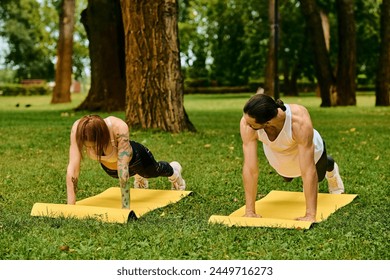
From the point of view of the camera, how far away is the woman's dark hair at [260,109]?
5.62 m

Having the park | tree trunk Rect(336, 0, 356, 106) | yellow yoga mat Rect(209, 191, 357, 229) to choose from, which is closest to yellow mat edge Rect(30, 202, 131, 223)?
the park

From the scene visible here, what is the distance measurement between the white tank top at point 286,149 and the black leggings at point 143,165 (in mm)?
1193

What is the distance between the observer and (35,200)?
7234 millimetres

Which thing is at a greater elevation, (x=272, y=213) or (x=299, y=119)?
(x=299, y=119)

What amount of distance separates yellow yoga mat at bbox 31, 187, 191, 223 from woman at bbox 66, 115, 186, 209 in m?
0.22

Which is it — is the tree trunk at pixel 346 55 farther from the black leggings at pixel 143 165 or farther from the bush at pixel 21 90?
the bush at pixel 21 90

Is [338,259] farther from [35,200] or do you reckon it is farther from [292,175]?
[35,200]

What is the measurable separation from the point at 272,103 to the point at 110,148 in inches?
61.1

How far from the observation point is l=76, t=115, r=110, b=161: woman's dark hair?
599 cm

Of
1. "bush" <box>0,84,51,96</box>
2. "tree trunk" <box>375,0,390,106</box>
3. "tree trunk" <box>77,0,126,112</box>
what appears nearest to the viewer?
"tree trunk" <box>77,0,126,112</box>

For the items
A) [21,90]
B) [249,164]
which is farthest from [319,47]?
[21,90]

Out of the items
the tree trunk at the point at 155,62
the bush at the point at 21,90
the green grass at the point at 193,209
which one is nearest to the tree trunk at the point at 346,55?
the green grass at the point at 193,209

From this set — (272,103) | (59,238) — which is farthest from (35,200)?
(272,103)

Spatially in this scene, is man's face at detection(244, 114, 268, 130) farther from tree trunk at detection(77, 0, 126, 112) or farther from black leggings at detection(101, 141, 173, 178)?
tree trunk at detection(77, 0, 126, 112)
